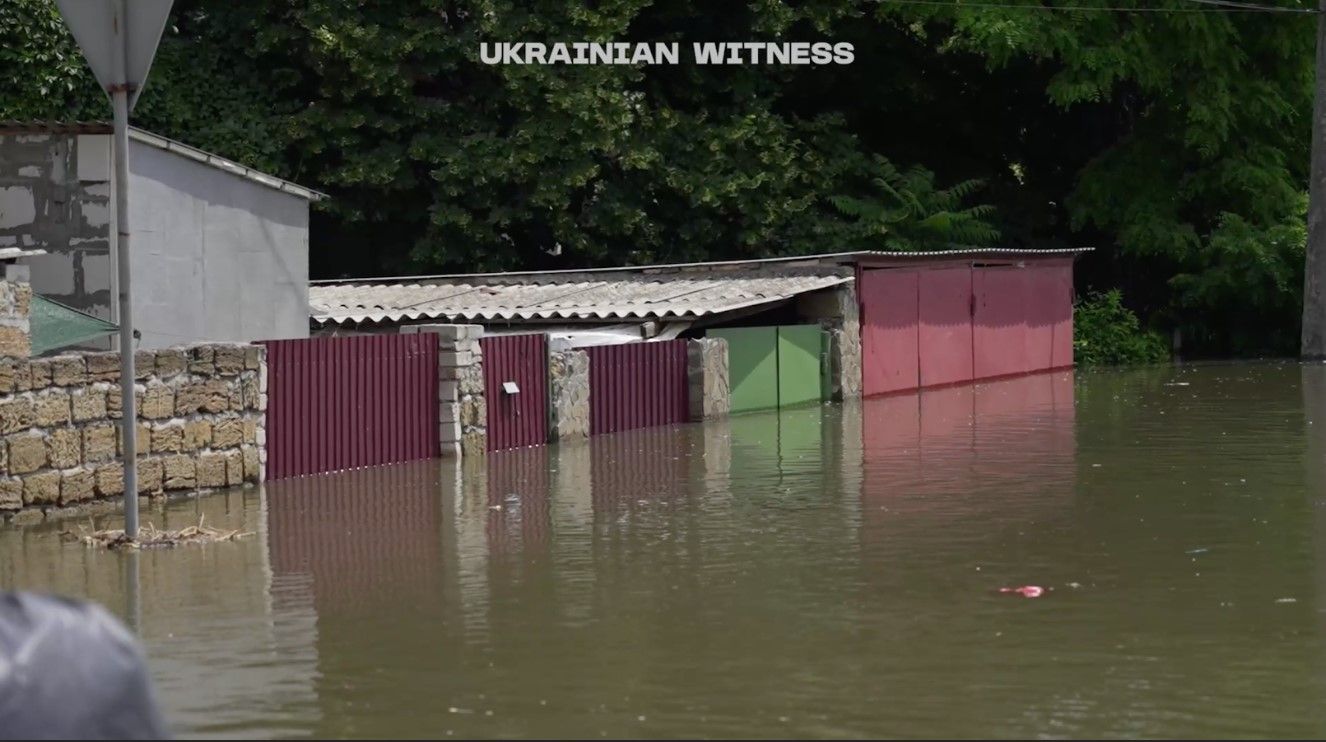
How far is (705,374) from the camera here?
2631 cm

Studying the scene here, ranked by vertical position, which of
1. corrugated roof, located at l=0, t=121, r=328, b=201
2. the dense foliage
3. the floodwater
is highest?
the dense foliage

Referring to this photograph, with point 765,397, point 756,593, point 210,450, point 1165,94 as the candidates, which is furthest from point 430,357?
point 1165,94

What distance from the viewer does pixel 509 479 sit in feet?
62.0

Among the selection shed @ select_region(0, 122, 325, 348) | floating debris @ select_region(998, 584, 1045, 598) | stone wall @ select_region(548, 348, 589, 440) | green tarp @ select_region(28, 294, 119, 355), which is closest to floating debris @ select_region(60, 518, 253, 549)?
green tarp @ select_region(28, 294, 119, 355)

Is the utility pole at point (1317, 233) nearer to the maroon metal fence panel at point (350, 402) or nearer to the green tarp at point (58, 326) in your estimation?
the maroon metal fence panel at point (350, 402)

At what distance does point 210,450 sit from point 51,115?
57.2 ft

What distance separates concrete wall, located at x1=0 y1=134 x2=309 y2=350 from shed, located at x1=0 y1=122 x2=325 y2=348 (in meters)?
0.01

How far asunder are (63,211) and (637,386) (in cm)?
785

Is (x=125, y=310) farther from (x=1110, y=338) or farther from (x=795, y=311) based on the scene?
(x=1110, y=338)

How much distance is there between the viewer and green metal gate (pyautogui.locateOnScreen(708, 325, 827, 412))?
27.8 meters

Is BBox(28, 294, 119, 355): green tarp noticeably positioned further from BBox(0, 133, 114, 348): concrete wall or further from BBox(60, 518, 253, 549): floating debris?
BBox(0, 133, 114, 348): concrete wall

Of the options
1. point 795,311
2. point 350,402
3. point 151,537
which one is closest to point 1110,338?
point 795,311

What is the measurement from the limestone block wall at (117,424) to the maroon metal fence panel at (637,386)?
21.1 feet

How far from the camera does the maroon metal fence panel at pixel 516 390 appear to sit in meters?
22.3
